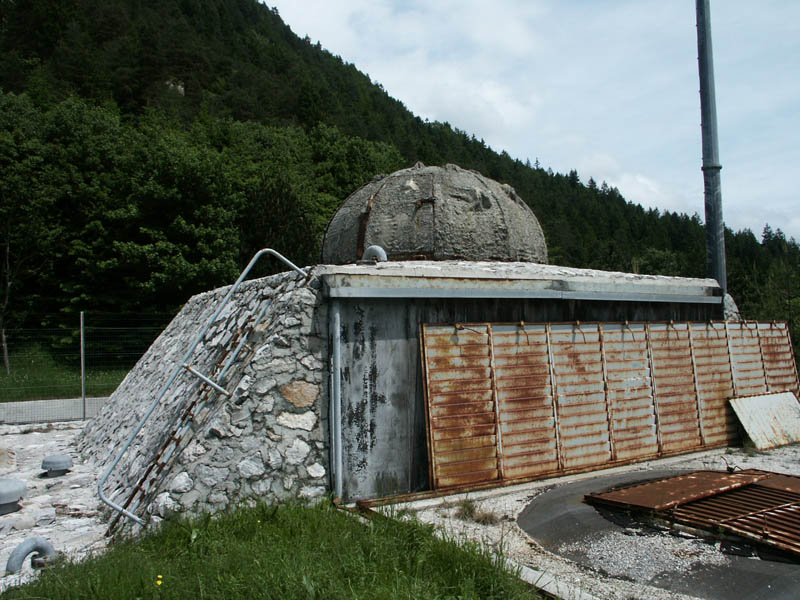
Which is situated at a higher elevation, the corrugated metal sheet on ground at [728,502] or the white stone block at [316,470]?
the white stone block at [316,470]

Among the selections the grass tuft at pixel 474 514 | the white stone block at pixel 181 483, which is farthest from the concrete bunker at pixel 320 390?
the grass tuft at pixel 474 514

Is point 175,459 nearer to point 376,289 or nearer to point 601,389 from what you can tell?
point 376,289

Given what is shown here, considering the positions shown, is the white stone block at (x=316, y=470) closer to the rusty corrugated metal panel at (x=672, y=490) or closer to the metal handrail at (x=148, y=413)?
the metal handrail at (x=148, y=413)

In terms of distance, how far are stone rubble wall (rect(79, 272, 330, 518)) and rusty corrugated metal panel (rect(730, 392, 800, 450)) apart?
19.9ft

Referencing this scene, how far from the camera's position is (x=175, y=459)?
5.21 meters

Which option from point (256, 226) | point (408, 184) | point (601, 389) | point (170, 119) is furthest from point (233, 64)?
point (601, 389)

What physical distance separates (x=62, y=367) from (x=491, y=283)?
13.1 m

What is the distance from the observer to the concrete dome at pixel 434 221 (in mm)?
8055

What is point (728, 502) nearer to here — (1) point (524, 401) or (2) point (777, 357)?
(1) point (524, 401)

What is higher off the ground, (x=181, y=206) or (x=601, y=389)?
(x=181, y=206)

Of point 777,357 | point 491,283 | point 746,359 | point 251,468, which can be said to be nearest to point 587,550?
point 251,468

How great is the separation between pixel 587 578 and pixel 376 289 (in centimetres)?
323

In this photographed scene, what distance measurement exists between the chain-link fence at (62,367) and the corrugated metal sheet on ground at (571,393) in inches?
444

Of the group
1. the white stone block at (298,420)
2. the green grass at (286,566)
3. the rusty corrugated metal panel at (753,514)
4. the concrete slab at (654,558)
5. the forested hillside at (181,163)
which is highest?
the forested hillside at (181,163)
